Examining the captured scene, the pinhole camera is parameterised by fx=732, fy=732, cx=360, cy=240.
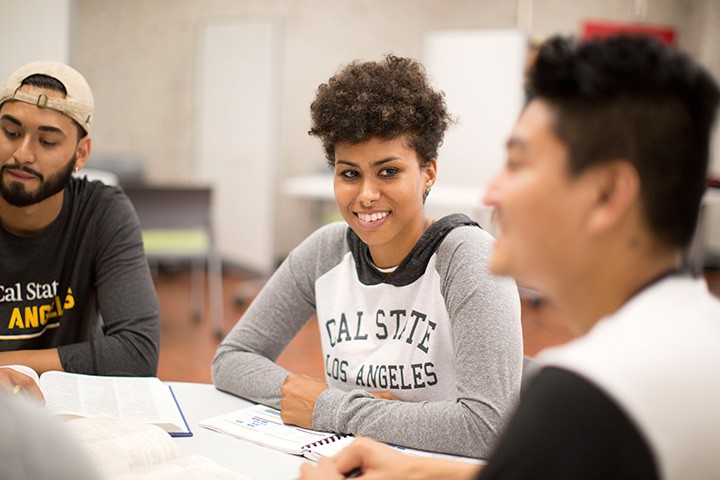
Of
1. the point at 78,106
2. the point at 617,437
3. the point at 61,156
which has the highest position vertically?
the point at 78,106

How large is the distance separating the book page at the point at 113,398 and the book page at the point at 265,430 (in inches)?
3.3

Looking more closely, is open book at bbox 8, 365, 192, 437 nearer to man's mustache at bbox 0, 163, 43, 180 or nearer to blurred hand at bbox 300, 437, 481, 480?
blurred hand at bbox 300, 437, 481, 480

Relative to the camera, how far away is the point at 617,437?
0.64m

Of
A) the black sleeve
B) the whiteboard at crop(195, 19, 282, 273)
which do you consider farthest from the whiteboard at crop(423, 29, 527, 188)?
the black sleeve

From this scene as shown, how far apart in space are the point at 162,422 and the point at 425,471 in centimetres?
52

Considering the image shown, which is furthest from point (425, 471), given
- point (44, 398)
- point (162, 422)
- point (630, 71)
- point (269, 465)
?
point (44, 398)

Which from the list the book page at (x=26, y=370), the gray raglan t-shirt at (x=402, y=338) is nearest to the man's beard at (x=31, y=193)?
the book page at (x=26, y=370)

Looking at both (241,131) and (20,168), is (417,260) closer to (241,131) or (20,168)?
(20,168)

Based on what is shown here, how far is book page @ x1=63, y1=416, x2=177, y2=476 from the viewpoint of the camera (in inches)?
43.3

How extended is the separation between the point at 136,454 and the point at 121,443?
29 mm

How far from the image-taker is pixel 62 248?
1.93 m

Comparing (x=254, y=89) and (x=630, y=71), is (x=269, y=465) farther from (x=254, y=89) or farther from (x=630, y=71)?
(x=254, y=89)

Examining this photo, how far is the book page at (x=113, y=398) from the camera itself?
1376 millimetres

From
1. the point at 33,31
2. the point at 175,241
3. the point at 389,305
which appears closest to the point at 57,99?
the point at 389,305
